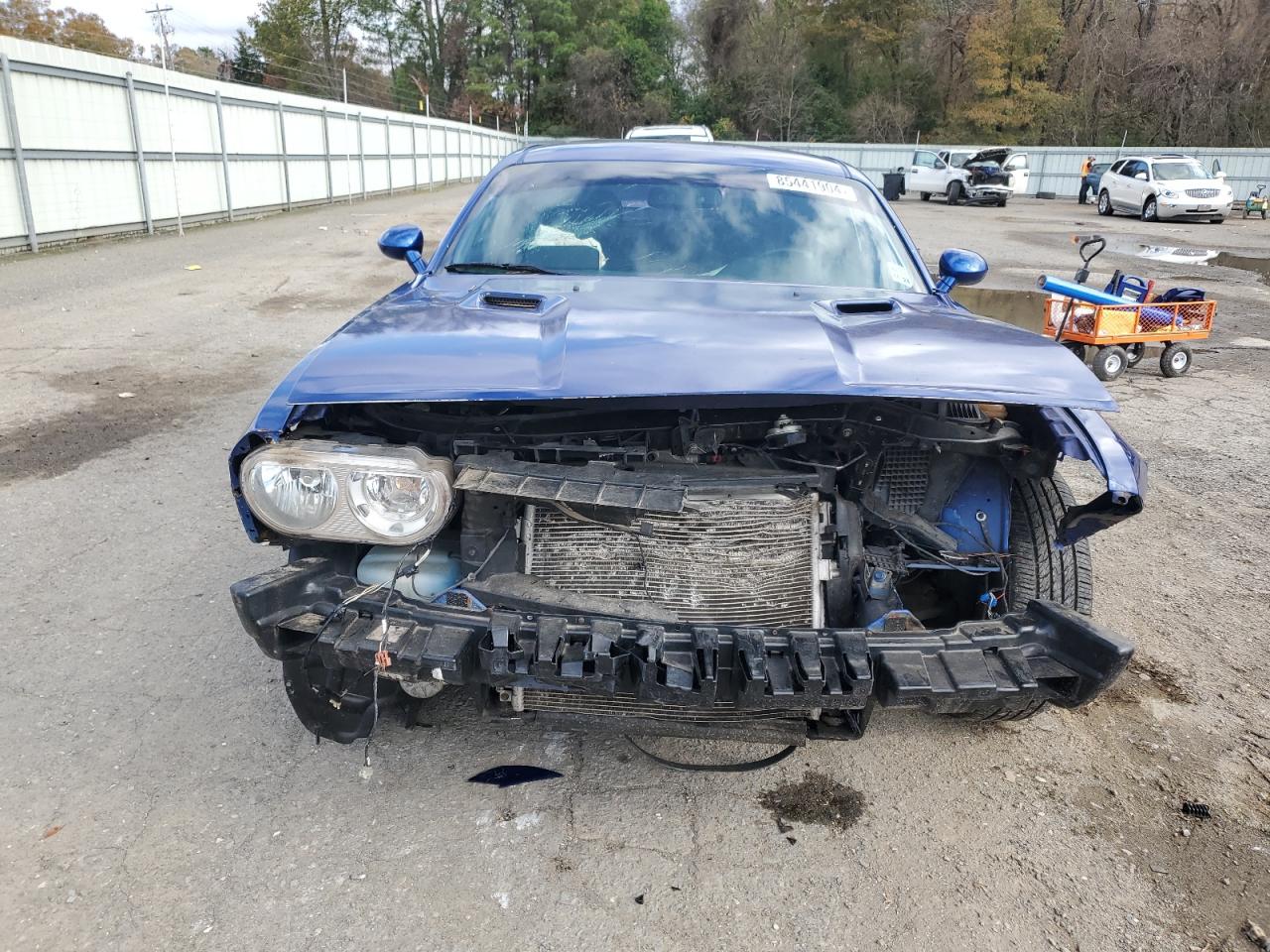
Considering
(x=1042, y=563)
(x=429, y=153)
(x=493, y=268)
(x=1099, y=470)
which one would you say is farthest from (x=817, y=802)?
(x=429, y=153)

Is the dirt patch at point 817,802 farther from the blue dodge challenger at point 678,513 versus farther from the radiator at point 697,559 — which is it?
the radiator at point 697,559

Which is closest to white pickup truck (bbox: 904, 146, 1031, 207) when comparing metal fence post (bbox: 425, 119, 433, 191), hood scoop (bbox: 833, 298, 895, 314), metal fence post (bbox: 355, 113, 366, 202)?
metal fence post (bbox: 425, 119, 433, 191)

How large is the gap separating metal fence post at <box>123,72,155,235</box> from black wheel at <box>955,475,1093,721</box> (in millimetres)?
15598

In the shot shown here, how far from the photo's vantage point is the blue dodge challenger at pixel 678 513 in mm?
1995

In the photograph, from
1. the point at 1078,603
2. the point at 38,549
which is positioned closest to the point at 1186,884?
the point at 1078,603

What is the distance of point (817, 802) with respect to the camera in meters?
2.48

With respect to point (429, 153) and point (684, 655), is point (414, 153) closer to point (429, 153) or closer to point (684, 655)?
point (429, 153)

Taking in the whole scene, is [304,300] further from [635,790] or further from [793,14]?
[793,14]

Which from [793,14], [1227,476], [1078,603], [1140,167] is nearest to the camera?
[1078,603]

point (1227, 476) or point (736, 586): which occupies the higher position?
point (736, 586)

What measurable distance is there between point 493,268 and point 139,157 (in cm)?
1396

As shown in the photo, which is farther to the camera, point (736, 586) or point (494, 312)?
point (494, 312)

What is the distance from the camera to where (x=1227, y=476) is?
5277mm

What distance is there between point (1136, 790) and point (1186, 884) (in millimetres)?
372
